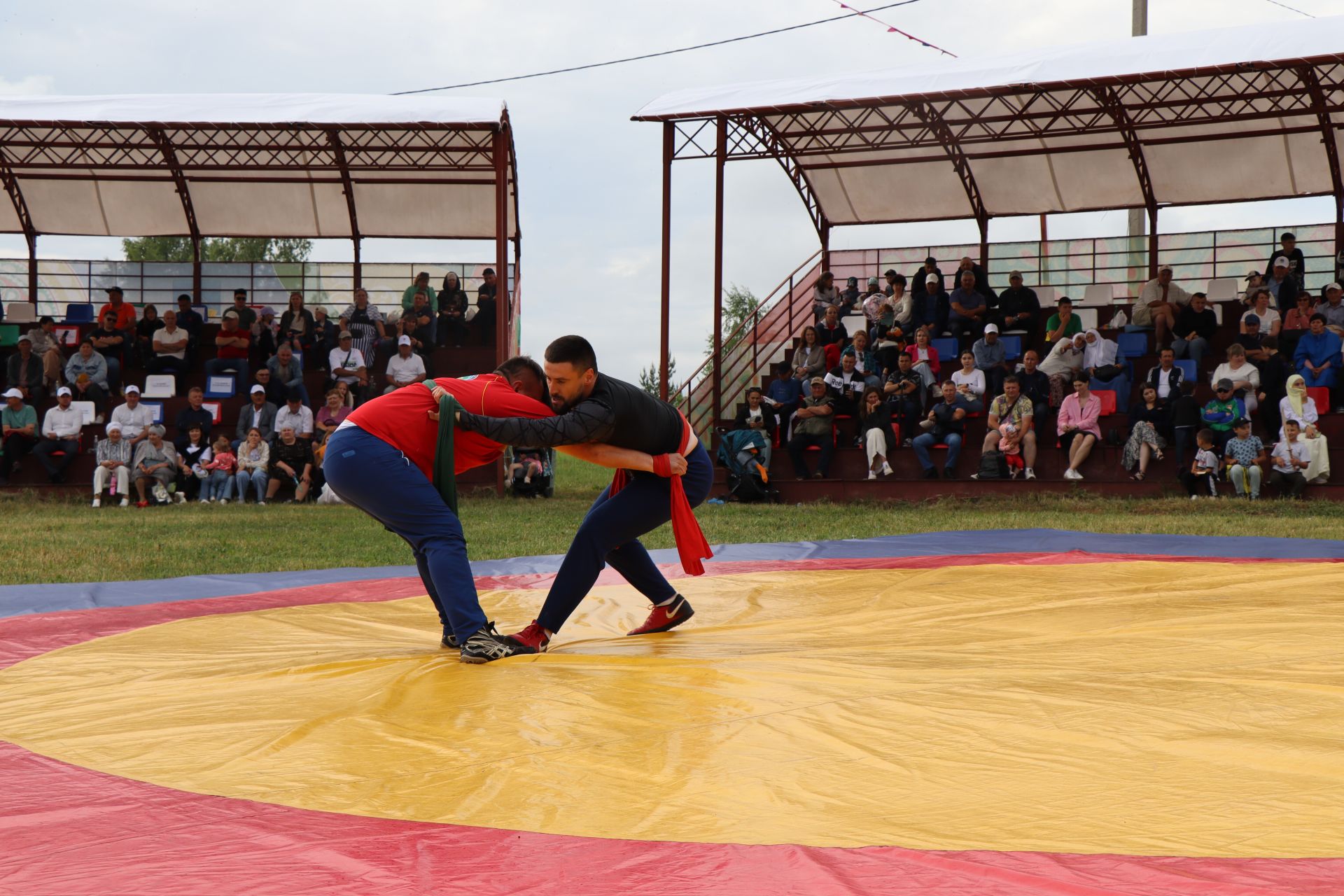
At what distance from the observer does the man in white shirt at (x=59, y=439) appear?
1355 centimetres

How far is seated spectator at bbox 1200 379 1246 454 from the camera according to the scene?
11430 mm

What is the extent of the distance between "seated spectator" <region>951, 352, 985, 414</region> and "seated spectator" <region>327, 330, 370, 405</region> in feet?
22.8

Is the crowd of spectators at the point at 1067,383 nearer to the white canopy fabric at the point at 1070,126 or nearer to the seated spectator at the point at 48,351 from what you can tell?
the white canopy fabric at the point at 1070,126

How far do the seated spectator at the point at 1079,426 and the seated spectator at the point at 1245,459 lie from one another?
1.32 metres

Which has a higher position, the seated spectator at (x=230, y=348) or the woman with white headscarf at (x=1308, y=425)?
the seated spectator at (x=230, y=348)

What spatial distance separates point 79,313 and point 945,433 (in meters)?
12.6

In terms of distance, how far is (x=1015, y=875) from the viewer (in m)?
1.87

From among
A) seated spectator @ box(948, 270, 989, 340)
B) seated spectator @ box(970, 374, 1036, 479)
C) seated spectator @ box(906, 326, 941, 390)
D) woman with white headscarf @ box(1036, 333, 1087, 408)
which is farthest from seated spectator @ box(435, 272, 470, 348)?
woman with white headscarf @ box(1036, 333, 1087, 408)

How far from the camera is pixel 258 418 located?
13.5 metres

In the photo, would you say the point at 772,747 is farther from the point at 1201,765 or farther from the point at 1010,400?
the point at 1010,400

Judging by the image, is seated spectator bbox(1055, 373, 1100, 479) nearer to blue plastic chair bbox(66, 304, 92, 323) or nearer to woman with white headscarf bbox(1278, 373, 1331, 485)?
woman with white headscarf bbox(1278, 373, 1331, 485)

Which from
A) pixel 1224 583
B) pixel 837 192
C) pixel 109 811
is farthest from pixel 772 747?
pixel 837 192

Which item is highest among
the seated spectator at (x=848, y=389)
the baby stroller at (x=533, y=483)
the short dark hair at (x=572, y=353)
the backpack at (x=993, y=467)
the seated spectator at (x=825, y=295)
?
the seated spectator at (x=825, y=295)

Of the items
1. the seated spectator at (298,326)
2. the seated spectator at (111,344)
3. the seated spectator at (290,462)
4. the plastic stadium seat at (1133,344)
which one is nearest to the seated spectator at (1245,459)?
the plastic stadium seat at (1133,344)
